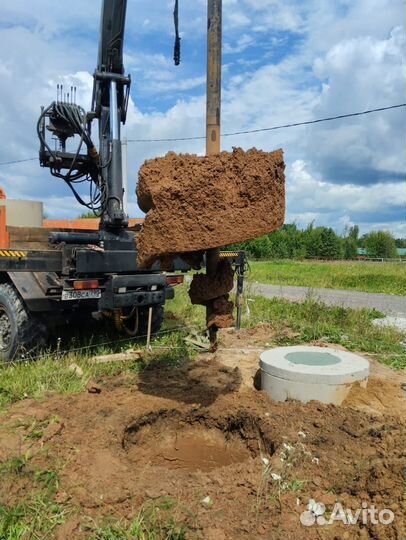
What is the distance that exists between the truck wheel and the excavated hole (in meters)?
2.64

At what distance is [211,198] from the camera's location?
351 centimetres

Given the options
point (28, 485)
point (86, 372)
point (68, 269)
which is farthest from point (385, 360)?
point (28, 485)

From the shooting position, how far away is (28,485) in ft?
9.93

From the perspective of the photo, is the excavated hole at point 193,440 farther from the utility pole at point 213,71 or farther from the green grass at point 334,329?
the green grass at point 334,329

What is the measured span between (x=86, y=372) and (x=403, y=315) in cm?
798

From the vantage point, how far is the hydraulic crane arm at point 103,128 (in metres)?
6.67

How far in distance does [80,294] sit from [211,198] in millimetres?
2581

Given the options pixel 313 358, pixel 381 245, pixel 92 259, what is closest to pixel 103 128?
pixel 92 259

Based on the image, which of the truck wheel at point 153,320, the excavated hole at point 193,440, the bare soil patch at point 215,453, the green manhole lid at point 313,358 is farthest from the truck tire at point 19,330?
the green manhole lid at point 313,358

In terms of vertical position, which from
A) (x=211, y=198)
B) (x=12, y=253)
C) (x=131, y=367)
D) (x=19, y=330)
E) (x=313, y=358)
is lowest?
(x=131, y=367)

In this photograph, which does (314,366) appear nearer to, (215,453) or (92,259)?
(215,453)

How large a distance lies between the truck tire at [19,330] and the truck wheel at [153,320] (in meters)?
1.74

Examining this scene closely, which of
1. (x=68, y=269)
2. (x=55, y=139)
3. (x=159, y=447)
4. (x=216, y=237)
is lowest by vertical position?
(x=159, y=447)

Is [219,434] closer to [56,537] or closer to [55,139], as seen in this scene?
[56,537]
